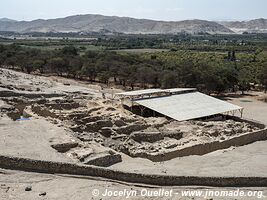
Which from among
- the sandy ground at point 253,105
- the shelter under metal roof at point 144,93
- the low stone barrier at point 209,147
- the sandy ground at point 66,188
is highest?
the shelter under metal roof at point 144,93

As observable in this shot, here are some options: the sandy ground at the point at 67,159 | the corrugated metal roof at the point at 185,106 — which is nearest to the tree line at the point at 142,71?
the corrugated metal roof at the point at 185,106

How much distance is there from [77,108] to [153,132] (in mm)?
9089

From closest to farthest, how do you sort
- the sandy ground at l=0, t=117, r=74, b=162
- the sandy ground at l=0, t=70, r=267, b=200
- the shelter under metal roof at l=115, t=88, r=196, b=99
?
the sandy ground at l=0, t=70, r=267, b=200 < the sandy ground at l=0, t=117, r=74, b=162 < the shelter under metal roof at l=115, t=88, r=196, b=99

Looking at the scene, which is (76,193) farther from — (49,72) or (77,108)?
(49,72)

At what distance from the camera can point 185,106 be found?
97.5 ft

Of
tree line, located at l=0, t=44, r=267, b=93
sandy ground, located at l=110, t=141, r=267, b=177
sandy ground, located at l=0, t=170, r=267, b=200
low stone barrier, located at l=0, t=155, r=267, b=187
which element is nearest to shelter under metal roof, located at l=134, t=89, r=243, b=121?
sandy ground, located at l=110, t=141, r=267, b=177

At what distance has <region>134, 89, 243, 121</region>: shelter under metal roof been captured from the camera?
92.0 feet

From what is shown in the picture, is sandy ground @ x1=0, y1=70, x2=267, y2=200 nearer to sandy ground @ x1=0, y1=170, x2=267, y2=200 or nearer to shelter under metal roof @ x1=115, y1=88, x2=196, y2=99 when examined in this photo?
sandy ground @ x1=0, y1=170, x2=267, y2=200

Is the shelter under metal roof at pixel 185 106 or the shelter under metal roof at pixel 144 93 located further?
the shelter under metal roof at pixel 144 93

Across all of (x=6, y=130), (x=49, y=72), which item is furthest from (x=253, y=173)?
(x=49, y=72)

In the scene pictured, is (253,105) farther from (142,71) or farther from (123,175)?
(123,175)

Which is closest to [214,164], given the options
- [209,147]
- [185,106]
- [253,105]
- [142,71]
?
[209,147]

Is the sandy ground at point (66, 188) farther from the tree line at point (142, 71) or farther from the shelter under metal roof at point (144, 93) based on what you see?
the tree line at point (142, 71)

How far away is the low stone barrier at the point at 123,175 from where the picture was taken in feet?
50.4
